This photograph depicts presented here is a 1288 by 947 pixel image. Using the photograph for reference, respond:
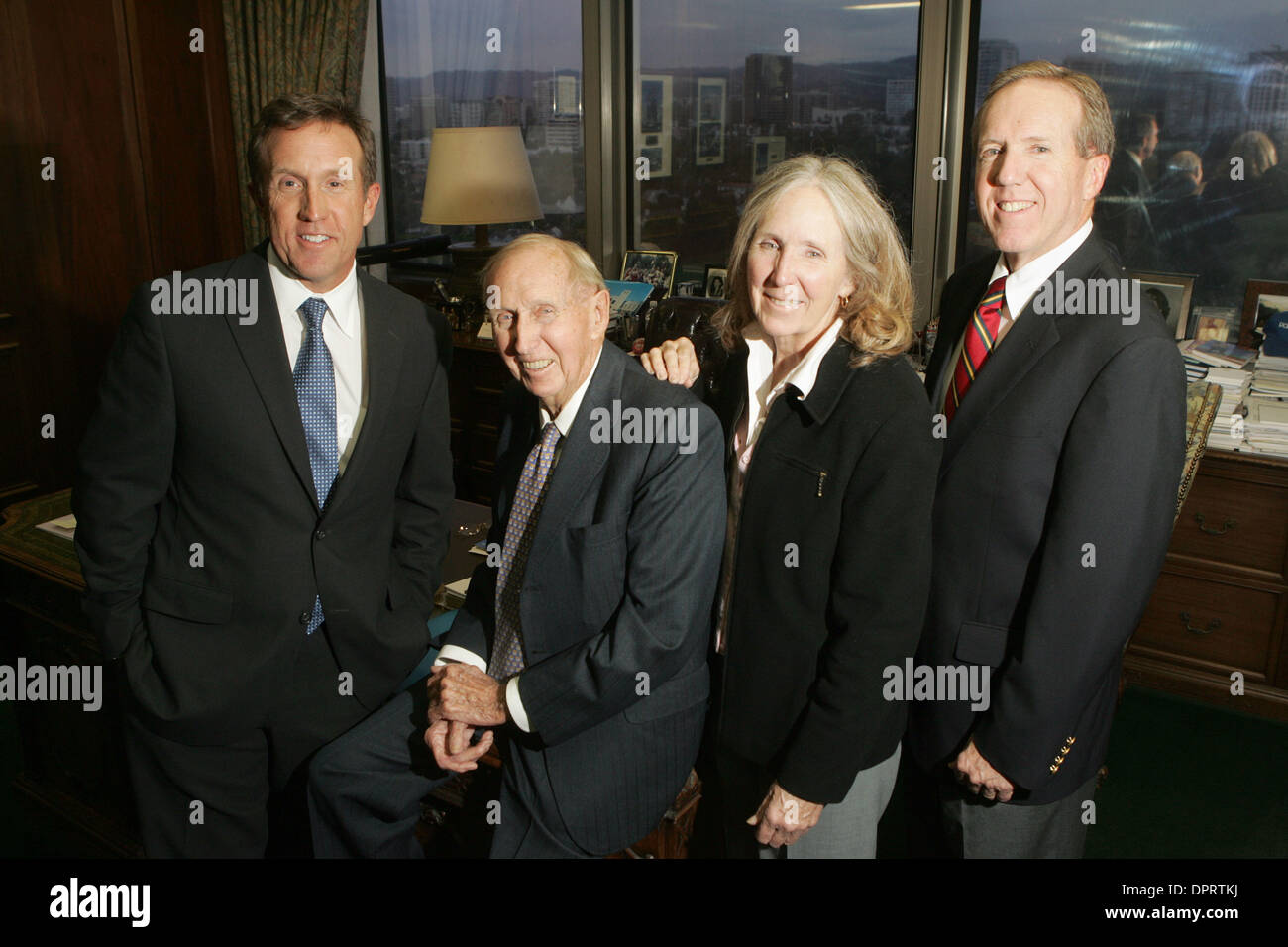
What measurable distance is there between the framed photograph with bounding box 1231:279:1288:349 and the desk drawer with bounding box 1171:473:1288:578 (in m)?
0.54

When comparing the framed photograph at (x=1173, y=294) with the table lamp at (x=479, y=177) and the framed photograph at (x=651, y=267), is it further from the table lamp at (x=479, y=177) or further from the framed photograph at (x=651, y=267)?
the table lamp at (x=479, y=177)

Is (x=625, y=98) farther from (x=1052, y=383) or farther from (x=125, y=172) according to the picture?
(x=1052, y=383)

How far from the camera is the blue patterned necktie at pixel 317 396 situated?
1.90m

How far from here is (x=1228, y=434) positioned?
10.6 feet

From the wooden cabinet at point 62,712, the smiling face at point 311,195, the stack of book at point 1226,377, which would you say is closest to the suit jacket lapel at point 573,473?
the smiling face at point 311,195

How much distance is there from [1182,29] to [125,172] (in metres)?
4.26

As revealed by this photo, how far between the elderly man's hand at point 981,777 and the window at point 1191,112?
2.57 meters

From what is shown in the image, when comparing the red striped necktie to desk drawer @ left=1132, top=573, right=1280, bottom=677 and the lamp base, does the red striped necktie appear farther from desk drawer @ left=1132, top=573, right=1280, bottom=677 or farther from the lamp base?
the lamp base

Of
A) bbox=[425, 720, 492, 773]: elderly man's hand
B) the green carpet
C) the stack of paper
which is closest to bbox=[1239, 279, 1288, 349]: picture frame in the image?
the stack of paper

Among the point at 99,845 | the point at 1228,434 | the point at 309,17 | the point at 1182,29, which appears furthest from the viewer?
the point at 309,17

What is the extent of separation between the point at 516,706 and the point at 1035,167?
47.6 inches

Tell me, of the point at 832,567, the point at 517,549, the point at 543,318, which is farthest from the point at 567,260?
the point at 832,567

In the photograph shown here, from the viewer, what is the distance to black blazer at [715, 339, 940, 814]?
5.15ft
